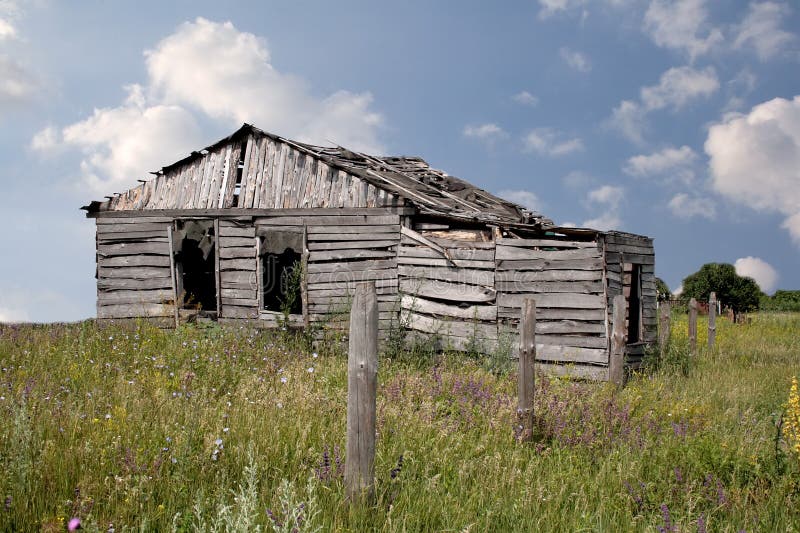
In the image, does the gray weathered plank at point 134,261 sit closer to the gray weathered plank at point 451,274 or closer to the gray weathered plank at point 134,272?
the gray weathered plank at point 134,272

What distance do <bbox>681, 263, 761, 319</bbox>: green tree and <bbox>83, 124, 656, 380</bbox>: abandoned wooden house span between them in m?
15.6

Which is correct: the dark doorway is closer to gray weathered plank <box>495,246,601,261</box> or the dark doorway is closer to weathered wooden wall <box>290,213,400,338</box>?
weathered wooden wall <box>290,213,400,338</box>

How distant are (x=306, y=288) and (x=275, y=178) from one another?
2644 millimetres

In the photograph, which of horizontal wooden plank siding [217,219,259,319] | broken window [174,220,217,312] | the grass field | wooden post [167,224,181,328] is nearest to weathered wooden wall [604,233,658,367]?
the grass field

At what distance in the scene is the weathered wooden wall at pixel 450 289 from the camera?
1157 cm

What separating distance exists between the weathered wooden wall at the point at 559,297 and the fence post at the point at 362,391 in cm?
737

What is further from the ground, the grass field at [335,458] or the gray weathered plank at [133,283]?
the gray weathered plank at [133,283]

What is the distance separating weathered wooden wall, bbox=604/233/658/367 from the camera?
35.9ft

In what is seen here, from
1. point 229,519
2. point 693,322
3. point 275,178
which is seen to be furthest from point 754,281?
point 229,519

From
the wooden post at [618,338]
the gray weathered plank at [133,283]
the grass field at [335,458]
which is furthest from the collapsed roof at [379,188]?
the grass field at [335,458]

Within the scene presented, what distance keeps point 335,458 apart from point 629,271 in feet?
35.3

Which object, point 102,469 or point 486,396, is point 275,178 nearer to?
point 486,396

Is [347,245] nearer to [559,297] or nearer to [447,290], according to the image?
[447,290]

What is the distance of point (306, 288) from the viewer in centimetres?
1320
